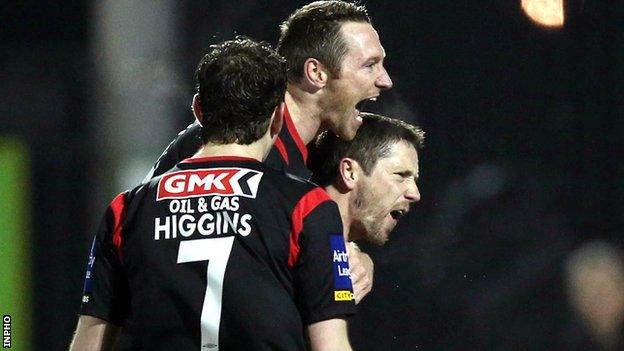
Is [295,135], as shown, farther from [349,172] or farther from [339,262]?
[339,262]

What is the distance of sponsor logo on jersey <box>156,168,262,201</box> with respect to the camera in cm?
199

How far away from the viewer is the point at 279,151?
9.34 ft

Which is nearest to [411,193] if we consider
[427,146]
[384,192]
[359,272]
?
[384,192]

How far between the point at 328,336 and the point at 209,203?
323 millimetres

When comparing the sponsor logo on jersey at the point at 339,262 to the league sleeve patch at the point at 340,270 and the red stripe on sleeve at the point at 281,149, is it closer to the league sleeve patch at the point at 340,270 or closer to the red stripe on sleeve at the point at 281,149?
the league sleeve patch at the point at 340,270

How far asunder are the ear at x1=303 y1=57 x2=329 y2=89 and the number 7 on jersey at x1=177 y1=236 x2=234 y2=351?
51.1 inches

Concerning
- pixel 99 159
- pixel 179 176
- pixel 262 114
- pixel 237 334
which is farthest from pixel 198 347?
pixel 99 159

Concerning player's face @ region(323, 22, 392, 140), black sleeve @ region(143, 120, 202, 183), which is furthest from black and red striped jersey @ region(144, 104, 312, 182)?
player's face @ region(323, 22, 392, 140)

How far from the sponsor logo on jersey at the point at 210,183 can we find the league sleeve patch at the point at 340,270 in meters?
0.17

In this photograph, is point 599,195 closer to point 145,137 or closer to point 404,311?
point 404,311

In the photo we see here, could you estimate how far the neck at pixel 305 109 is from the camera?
3156 mm

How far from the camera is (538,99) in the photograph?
440 cm

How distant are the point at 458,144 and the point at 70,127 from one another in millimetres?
1522

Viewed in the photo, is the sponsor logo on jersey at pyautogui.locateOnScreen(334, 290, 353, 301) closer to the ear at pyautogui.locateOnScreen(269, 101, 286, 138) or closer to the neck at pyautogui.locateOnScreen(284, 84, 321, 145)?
the ear at pyautogui.locateOnScreen(269, 101, 286, 138)
